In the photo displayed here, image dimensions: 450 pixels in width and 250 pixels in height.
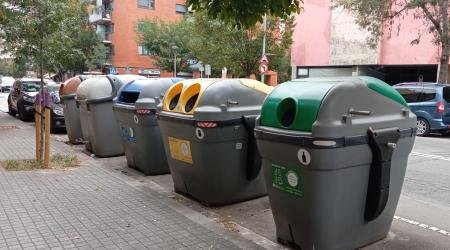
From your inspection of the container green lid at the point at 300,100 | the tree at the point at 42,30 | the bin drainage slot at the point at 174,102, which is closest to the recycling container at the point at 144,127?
the bin drainage slot at the point at 174,102

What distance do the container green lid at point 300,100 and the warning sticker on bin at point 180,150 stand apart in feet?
4.89

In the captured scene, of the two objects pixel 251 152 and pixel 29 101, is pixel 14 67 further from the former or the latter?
pixel 251 152

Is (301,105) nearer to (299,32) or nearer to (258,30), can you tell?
(258,30)

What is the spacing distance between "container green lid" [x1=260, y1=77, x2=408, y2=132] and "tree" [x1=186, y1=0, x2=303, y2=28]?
27.5 inches

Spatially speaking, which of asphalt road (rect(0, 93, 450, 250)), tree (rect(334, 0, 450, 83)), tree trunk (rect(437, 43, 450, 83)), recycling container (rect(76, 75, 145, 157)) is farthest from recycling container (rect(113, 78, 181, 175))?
tree trunk (rect(437, 43, 450, 83))

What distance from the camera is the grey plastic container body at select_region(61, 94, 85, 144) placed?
438 inches

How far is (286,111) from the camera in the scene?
180 inches

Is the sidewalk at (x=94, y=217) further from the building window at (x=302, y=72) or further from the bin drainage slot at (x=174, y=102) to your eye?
the building window at (x=302, y=72)

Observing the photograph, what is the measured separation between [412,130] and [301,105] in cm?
Result: 124

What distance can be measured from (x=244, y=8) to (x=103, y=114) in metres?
5.82

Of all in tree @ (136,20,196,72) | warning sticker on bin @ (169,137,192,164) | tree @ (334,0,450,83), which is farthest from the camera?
tree @ (136,20,196,72)

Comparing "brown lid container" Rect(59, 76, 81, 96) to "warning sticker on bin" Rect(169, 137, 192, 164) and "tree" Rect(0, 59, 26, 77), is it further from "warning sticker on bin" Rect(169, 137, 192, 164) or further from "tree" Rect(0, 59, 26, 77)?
"warning sticker on bin" Rect(169, 137, 192, 164)

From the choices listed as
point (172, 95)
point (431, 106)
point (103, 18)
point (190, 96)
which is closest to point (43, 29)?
point (172, 95)

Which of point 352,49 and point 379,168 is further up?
point 352,49
